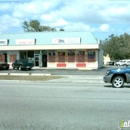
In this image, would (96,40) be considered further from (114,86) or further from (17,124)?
(17,124)

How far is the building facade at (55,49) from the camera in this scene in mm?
42375

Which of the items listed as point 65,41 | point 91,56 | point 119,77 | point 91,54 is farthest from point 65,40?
point 119,77

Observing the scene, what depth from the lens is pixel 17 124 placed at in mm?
6543

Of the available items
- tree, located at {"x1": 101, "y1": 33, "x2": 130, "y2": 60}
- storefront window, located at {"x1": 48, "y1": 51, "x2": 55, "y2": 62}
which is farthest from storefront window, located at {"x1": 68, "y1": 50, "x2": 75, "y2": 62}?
tree, located at {"x1": 101, "y1": 33, "x2": 130, "y2": 60}

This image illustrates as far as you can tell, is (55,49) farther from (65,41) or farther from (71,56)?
(71,56)

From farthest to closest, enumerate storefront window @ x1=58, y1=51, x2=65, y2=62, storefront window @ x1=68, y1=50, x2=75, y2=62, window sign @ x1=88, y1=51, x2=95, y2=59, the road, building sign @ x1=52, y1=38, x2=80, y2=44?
storefront window @ x1=58, y1=51, x2=65, y2=62 < storefront window @ x1=68, y1=50, x2=75, y2=62 < window sign @ x1=88, y1=51, x2=95, y2=59 < building sign @ x1=52, y1=38, x2=80, y2=44 < the road

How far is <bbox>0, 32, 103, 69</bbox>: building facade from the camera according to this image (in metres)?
42.4

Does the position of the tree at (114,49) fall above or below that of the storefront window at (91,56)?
above

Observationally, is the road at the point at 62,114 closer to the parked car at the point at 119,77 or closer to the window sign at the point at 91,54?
the parked car at the point at 119,77

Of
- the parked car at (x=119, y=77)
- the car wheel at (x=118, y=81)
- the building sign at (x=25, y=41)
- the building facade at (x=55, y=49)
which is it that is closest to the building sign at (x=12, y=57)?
the building facade at (x=55, y=49)

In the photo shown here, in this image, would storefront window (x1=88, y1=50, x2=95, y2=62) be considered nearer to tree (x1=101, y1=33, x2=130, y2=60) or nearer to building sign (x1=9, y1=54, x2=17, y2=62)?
building sign (x1=9, y1=54, x2=17, y2=62)

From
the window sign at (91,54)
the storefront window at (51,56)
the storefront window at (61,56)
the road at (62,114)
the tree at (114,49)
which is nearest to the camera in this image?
the road at (62,114)

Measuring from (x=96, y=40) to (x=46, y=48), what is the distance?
27.8ft

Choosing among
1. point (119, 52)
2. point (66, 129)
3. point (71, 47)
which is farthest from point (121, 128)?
point (119, 52)
